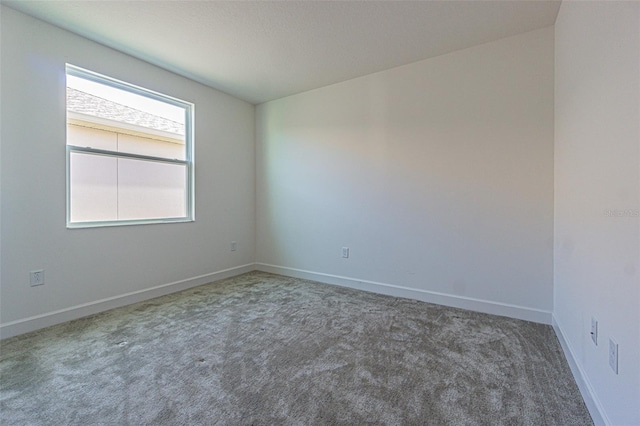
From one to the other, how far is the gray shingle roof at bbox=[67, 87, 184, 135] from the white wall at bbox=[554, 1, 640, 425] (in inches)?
147

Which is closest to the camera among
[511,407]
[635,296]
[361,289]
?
[635,296]

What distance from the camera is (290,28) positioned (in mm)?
2469

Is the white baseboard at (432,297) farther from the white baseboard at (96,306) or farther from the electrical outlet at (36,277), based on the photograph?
the electrical outlet at (36,277)

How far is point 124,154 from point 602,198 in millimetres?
3796

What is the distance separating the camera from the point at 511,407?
1.46m

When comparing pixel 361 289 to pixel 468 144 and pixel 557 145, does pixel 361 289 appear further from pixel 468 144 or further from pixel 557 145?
pixel 557 145

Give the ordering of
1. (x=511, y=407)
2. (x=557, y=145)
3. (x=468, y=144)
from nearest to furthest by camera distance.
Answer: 1. (x=511, y=407)
2. (x=557, y=145)
3. (x=468, y=144)

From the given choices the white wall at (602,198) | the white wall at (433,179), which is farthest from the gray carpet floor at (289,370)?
the white wall at (433,179)

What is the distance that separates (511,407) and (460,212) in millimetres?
1758

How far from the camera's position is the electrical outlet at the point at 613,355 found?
1.21m

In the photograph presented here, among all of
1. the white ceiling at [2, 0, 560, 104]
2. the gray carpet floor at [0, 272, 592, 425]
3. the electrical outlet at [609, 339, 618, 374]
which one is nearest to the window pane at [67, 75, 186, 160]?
the white ceiling at [2, 0, 560, 104]

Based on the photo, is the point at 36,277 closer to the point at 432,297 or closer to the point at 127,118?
the point at 127,118

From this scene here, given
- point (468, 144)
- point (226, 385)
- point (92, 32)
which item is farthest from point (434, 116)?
point (92, 32)

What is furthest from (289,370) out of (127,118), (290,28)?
(127,118)
